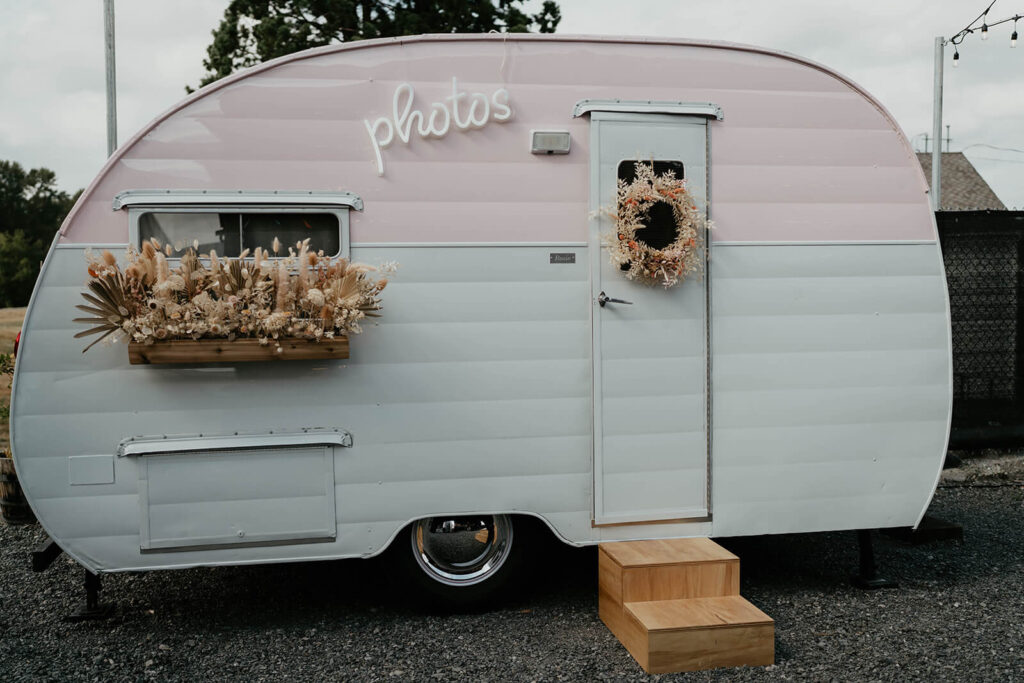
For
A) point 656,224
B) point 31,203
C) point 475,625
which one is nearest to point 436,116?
point 656,224

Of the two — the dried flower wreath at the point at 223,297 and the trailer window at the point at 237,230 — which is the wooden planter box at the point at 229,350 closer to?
the dried flower wreath at the point at 223,297

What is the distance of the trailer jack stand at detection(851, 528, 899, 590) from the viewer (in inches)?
192

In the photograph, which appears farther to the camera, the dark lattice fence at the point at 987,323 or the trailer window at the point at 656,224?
the dark lattice fence at the point at 987,323

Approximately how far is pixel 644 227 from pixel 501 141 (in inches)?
32.6

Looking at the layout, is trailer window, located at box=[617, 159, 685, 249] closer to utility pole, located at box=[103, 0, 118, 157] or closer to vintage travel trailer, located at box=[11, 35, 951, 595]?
vintage travel trailer, located at box=[11, 35, 951, 595]

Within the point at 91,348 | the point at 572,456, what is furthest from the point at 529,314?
the point at 91,348

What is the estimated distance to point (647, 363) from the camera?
4445mm

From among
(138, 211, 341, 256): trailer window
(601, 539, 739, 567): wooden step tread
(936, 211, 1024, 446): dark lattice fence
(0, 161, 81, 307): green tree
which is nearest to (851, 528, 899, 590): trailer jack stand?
(601, 539, 739, 567): wooden step tread

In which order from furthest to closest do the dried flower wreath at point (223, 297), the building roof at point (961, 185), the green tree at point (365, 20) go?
1. the building roof at point (961, 185)
2. the green tree at point (365, 20)
3. the dried flower wreath at point (223, 297)

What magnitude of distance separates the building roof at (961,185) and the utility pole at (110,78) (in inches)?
954

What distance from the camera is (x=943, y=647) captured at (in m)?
4.14

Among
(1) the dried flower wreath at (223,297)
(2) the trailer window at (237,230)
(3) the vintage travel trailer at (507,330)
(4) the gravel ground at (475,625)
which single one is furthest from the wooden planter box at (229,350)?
(4) the gravel ground at (475,625)

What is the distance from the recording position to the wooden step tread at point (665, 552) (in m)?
4.17

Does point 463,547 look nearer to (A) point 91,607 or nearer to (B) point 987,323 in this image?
(A) point 91,607
